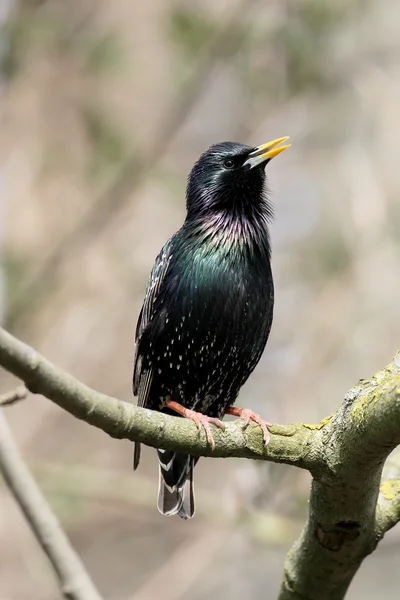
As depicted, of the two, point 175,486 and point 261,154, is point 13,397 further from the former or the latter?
point 261,154

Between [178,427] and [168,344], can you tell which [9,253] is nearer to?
[168,344]

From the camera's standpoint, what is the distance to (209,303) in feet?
12.3

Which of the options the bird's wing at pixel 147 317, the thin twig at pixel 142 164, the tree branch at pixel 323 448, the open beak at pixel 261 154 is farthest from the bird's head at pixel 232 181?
the thin twig at pixel 142 164

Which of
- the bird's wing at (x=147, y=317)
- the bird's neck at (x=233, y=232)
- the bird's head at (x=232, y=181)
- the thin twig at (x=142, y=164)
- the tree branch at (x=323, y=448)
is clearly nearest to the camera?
the tree branch at (x=323, y=448)

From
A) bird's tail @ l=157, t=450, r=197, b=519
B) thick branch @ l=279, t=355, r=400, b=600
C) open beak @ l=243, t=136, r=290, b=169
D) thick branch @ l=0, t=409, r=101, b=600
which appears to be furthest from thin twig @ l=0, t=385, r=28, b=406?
open beak @ l=243, t=136, r=290, b=169

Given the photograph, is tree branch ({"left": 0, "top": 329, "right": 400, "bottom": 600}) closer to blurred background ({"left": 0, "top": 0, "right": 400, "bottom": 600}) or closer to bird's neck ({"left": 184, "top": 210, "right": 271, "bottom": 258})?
bird's neck ({"left": 184, "top": 210, "right": 271, "bottom": 258})

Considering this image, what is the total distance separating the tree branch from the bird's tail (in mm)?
1274

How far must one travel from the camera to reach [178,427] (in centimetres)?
247

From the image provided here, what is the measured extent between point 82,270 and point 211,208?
2861 mm

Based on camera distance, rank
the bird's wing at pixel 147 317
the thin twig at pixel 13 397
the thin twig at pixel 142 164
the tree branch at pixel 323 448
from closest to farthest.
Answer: the tree branch at pixel 323 448 < the thin twig at pixel 13 397 < the bird's wing at pixel 147 317 < the thin twig at pixel 142 164

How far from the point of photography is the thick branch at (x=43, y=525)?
2.83 m

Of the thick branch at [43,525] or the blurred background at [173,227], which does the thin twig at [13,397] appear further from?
the blurred background at [173,227]

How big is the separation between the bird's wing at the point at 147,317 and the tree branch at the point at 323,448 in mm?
1264

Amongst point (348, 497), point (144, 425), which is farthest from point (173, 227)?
point (144, 425)
